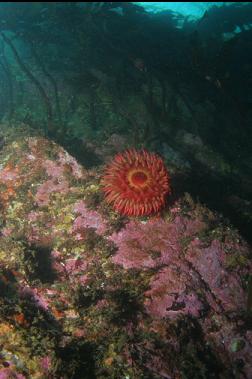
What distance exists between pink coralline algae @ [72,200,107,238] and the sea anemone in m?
0.31

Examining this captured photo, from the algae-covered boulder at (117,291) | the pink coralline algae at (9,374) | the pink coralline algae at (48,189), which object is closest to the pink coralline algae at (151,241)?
the algae-covered boulder at (117,291)

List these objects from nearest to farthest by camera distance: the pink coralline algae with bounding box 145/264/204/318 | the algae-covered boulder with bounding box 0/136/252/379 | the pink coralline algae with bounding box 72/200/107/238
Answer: the algae-covered boulder with bounding box 0/136/252/379, the pink coralline algae with bounding box 145/264/204/318, the pink coralline algae with bounding box 72/200/107/238

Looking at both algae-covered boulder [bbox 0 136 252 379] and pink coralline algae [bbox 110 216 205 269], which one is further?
pink coralline algae [bbox 110 216 205 269]

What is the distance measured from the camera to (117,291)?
4.30 m

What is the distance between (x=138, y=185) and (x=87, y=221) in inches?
40.0

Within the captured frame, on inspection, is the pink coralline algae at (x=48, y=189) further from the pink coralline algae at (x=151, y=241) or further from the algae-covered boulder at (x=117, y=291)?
the pink coralline algae at (x=151, y=241)

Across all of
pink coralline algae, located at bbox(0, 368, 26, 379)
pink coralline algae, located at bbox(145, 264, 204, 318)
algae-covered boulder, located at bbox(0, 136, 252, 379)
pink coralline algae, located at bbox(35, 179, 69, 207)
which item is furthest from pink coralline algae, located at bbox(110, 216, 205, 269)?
pink coralline algae, located at bbox(0, 368, 26, 379)

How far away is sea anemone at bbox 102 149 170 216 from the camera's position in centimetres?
465

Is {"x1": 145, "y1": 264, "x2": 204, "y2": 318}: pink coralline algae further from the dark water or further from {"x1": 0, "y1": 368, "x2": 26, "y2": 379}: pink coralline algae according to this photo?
{"x1": 0, "y1": 368, "x2": 26, "y2": 379}: pink coralline algae

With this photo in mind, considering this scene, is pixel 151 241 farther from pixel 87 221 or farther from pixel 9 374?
pixel 9 374

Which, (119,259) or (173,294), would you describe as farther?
(119,259)

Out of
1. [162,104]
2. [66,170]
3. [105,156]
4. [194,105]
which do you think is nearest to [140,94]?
[162,104]

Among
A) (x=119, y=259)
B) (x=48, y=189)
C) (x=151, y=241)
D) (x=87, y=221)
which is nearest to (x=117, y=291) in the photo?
(x=119, y=259)

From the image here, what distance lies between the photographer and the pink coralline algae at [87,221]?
16.2 ft
